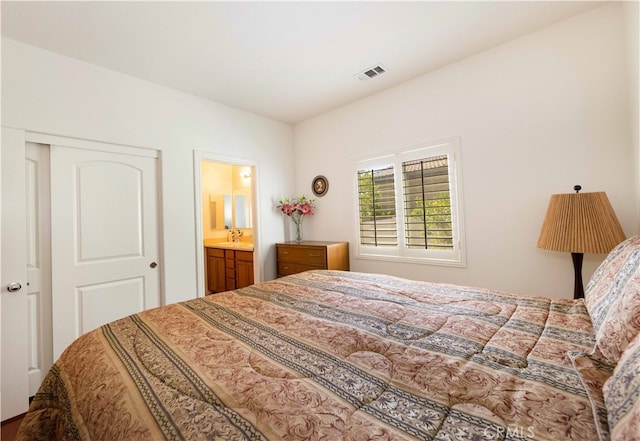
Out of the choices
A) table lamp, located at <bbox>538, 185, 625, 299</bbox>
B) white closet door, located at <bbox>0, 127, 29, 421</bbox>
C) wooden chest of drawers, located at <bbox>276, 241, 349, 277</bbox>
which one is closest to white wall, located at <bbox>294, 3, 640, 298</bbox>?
table lamp, located at <bbox>538, 185, 625, 299</bbox>

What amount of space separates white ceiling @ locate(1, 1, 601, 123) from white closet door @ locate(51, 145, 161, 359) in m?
0.87

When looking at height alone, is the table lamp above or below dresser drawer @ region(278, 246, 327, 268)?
above

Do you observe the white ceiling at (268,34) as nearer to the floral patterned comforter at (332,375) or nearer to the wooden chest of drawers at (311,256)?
the wooden chest of drawers at (311,256)

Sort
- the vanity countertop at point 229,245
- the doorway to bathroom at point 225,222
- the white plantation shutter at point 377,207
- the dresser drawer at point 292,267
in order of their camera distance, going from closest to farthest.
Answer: the white plantation shutter at point 377,207 < the dresser drawer at point 292,267 < the vanity countertop at point 229,245 < the doorway to bathroom at point 225,222

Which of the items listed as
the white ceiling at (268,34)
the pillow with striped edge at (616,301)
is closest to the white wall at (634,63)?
the white ceiling at (268,34)

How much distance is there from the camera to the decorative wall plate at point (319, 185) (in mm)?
3742

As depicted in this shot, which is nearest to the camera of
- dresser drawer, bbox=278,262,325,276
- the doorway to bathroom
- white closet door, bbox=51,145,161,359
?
white closet door, bbox=51,145,161,359

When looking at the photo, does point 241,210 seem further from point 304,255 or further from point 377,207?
point 377,207

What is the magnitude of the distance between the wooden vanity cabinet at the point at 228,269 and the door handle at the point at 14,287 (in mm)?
2253

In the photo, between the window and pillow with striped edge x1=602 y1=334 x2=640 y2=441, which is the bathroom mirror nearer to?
the window

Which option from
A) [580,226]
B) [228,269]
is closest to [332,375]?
[580,226]

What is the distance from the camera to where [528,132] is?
225cm

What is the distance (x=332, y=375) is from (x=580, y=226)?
1929mm

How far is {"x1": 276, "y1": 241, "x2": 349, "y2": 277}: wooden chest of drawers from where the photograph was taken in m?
3.21
